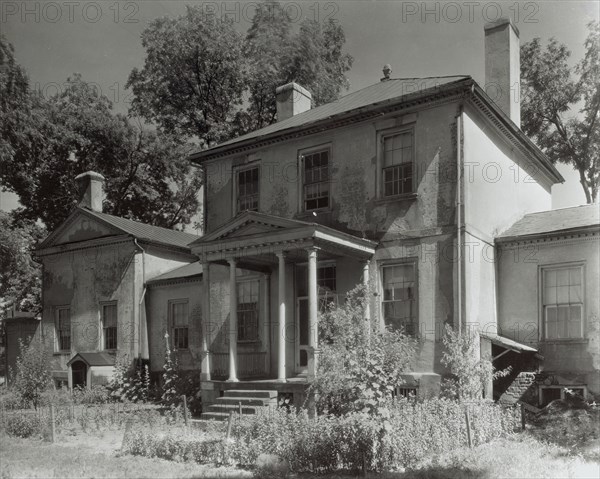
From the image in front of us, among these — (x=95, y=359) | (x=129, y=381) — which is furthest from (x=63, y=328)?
(x=129, y=381)

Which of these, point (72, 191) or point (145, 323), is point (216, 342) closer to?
point (145, 323)

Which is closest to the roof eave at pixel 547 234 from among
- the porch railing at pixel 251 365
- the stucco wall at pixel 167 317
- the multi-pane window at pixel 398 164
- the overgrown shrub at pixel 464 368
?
the multi-pane window at pixel 398 164

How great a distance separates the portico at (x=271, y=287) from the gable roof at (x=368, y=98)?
3568 mm

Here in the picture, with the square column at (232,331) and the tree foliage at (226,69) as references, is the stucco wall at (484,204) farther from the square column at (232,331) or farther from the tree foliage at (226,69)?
the tree foliage at (226,69)

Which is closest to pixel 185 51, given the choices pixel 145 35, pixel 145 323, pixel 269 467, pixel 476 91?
pixel 145 35

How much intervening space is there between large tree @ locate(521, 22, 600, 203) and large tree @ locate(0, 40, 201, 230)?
56.6 feet

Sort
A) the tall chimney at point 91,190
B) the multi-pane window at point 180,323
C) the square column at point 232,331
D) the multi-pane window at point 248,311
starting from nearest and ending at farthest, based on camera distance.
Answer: the square column at point 232,331, the multi-pane window at point 248,311, the multi-pane window at point 180,323, the tall chimney at point 91,190

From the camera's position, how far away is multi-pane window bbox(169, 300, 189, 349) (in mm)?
22484

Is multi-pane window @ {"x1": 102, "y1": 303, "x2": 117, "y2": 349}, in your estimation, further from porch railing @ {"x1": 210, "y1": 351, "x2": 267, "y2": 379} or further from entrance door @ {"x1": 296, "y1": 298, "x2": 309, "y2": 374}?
entrance door @ {"x1": 296, "y1": 298, "x2": 309, "y2": 374}

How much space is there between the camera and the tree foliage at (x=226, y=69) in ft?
108

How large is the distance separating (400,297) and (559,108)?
17.3 meters

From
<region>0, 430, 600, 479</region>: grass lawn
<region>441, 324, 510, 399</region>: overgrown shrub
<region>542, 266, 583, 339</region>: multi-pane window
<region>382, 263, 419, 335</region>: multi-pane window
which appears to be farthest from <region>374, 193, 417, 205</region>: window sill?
<region>0, 430, 600, 479</region>: grass lawn

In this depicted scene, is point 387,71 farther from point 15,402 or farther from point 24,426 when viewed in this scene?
point 15,402

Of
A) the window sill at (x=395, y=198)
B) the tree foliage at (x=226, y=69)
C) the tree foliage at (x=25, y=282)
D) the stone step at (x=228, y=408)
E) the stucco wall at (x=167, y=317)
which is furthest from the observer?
the tree foliage at (x=226, y=69)
